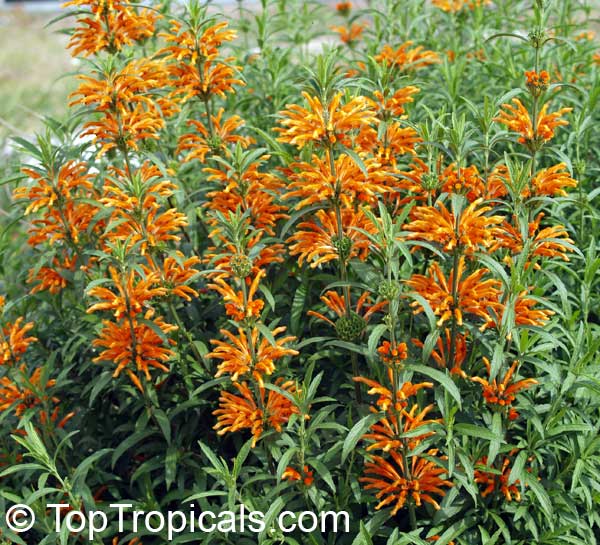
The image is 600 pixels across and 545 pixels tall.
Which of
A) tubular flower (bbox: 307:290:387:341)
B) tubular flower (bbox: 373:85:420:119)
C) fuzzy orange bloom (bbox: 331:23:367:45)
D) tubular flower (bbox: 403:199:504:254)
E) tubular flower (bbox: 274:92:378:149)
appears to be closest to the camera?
tubular flower (bbox: 403:199:504:254)

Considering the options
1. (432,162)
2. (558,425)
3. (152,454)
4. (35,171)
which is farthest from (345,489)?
(35,171)

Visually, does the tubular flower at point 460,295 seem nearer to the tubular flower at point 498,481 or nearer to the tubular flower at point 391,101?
the tubular flower at point 498,481

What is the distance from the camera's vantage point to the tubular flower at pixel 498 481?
2465 mm

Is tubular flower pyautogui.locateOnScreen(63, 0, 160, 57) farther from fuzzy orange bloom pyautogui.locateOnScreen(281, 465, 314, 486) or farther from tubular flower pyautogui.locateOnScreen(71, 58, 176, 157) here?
fuzzy orange bloom pyautogui.locateOnScreen(281, 465, 314, 486)

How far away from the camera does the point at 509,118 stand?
278 centimetres

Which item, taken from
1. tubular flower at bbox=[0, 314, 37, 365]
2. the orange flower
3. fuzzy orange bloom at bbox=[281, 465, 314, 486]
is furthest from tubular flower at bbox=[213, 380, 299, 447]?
tubular flower at bbox=[0, 314, 37, 365]

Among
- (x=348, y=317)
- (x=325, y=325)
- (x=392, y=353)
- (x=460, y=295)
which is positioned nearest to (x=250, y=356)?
(x=348, y=317)

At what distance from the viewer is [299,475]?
2.44 meters

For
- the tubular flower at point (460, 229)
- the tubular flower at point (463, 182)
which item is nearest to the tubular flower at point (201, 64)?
the tubular flower at point (463, 182)

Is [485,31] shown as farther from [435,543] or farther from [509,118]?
[435,543]

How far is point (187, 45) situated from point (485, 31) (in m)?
1.96

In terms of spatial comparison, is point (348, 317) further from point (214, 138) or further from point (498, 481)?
point (214, 138)

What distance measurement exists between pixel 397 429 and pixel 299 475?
362 mm

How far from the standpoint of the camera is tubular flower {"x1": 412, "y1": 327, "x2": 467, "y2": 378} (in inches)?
97.0
